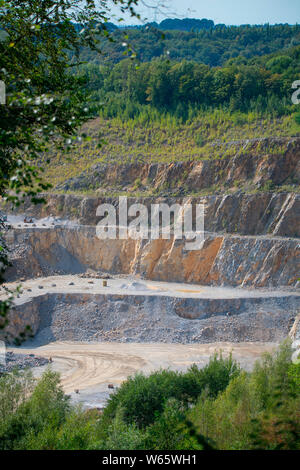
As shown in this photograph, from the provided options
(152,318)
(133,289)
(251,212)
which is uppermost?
(251,212)

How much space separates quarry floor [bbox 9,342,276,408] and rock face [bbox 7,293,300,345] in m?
0.75

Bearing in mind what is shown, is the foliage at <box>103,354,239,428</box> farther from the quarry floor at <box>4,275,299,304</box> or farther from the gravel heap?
the quarry floor at <box>4,275,299,304</box>

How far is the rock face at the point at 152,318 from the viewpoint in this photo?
2550 centimetres

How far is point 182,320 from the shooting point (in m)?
26.5

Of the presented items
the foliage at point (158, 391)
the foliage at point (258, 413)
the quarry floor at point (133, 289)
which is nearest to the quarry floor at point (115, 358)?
the quarry floor at point (133, 289)

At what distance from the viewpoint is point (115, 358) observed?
23125 mm

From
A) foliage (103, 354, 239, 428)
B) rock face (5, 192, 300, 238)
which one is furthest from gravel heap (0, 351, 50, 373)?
rock face (5, 192, 300, 238)

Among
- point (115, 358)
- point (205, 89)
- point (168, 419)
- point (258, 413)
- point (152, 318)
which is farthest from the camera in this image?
point (205, 89)

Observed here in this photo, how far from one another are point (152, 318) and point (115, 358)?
4.17m

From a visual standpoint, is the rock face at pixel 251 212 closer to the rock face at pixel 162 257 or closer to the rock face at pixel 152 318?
the rock face at pixel 162 257

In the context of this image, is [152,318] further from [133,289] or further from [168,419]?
[168,419]

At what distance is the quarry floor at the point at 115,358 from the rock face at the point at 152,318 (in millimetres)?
752

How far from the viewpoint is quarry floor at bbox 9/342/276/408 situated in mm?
20469

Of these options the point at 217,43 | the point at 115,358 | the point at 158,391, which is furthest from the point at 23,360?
the point at 217,43
